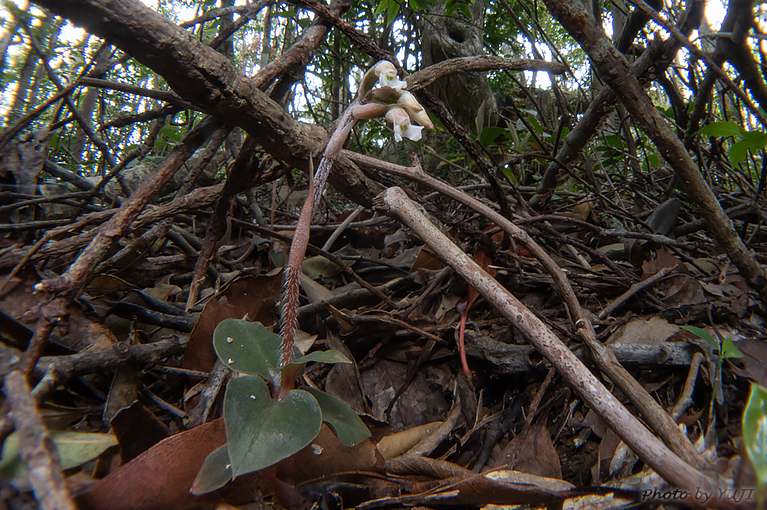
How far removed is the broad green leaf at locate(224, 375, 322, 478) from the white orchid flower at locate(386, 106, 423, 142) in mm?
395

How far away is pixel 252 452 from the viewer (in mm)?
377

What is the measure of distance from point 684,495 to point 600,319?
0.48 metres

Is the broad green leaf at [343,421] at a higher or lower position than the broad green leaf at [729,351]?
lower

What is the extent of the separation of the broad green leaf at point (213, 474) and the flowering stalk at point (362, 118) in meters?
0.13

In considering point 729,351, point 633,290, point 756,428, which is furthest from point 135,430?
point 633,290

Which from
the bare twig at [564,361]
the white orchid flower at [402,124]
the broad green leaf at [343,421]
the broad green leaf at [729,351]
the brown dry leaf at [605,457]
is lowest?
the broad green leaf at [343,421]

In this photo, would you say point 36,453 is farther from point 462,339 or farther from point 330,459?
point 462,339

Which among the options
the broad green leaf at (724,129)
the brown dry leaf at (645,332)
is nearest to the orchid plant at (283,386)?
the brown dry leaf at (645,332)

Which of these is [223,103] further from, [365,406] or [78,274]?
[365,406]

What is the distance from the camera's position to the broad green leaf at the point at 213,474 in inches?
15.2

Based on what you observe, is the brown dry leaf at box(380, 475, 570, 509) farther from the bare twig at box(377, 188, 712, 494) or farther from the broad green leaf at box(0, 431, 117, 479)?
the broad green leaf at box(0, 431, 117, 479)

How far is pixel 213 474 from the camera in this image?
40 centimetres

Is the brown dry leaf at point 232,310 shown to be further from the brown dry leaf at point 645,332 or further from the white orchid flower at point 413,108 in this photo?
the brown dry leaf at point 645,332

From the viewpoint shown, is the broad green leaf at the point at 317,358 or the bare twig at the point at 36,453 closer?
the bare twig at the point at 36,453
